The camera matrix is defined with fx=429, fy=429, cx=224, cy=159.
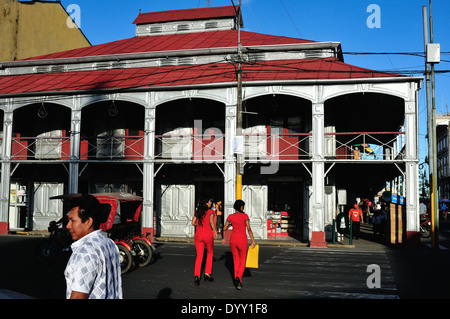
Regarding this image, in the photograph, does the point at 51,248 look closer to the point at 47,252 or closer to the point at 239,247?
the point at 47,252

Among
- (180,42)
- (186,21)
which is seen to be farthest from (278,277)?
(186,21)

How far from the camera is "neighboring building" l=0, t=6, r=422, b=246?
1745 cm

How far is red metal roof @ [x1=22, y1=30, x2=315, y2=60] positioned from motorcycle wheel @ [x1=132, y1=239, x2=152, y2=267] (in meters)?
13.1

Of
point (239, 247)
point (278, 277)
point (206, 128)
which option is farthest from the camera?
point (206, 128)

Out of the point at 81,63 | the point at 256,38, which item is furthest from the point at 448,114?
the point at 81,63

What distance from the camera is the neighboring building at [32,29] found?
27.9m

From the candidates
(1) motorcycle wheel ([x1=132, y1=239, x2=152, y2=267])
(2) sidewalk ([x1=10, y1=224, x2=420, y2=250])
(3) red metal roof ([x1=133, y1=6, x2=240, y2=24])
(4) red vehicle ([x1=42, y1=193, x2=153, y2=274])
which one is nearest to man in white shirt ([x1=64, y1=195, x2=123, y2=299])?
(4) red vehicle ([x1=42, y1=193, x2=153, y2=274])

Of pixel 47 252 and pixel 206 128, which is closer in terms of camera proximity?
pixel 47 252

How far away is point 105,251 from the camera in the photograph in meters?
3.22

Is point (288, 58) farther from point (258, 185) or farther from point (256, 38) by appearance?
point (258, 185)

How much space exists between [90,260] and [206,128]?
57.7ft

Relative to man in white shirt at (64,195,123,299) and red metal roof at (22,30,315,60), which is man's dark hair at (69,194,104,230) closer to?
man in white shirt at (64,195,123,299)

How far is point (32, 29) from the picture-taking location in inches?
1159

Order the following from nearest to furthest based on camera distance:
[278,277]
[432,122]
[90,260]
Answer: [90,260], [278,277], [432,122]
